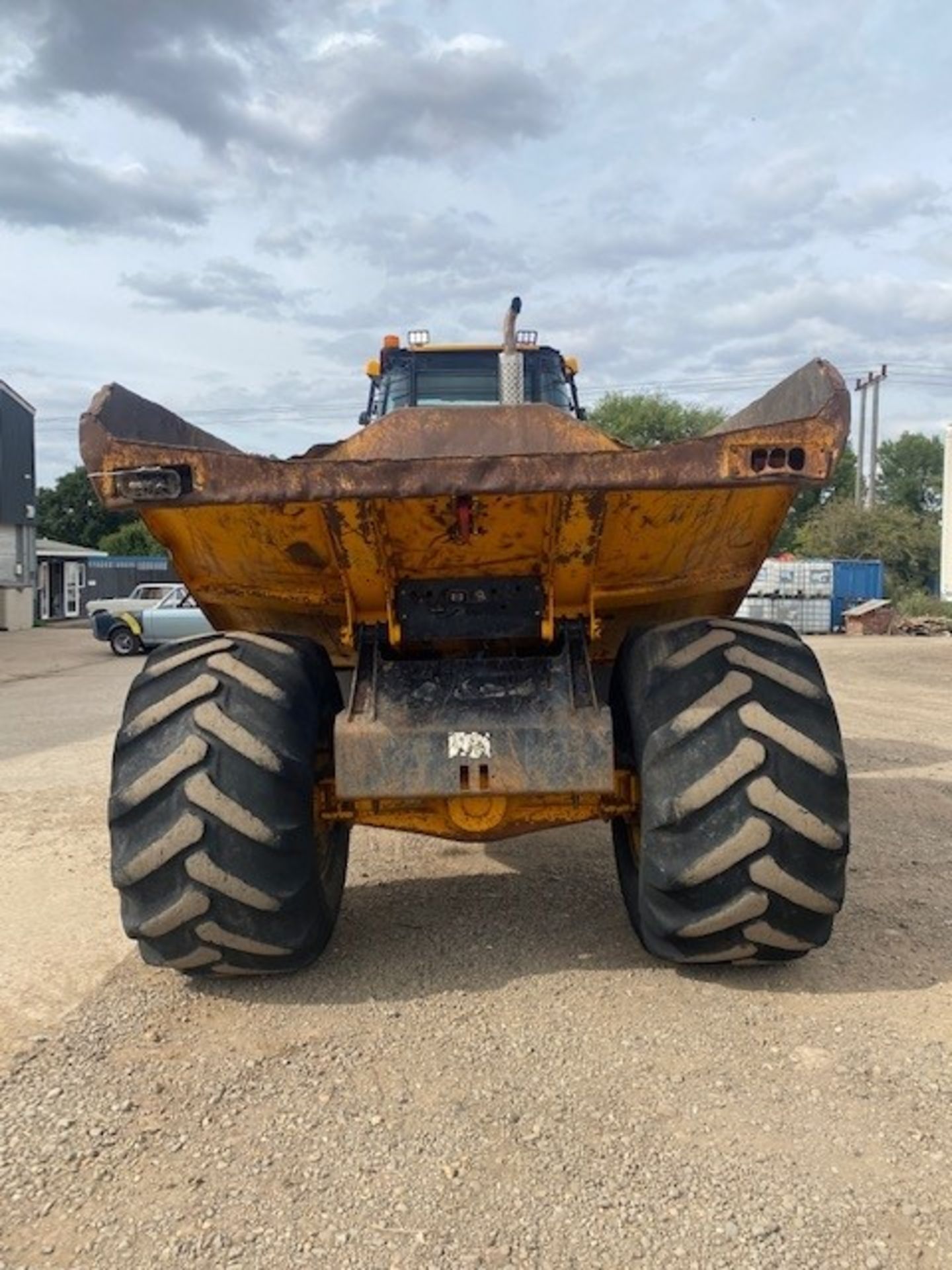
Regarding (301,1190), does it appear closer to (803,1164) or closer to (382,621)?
(803,1164)

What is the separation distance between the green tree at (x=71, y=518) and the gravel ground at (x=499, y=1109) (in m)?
69.0

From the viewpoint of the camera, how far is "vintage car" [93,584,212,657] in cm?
2298

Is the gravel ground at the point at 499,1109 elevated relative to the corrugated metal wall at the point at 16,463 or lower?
lower

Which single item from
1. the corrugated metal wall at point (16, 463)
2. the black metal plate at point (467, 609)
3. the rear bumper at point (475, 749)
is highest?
the corrugated metal wall at point (16, 463)

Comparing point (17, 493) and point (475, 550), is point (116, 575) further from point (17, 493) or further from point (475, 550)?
point (475, 550)

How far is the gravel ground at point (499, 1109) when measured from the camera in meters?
2.45

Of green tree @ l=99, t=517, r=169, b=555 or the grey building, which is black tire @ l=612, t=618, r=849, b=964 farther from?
green tree @ l=99, t=517, r=169, b=555

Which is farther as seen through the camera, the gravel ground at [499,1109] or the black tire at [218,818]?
the black tire at [218,818]

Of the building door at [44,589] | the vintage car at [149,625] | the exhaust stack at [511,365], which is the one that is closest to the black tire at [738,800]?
the exhaust stack at [511,365]

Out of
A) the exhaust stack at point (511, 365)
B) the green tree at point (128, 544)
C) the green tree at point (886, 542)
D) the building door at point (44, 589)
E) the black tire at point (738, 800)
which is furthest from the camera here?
the green tree at point (128, 544)

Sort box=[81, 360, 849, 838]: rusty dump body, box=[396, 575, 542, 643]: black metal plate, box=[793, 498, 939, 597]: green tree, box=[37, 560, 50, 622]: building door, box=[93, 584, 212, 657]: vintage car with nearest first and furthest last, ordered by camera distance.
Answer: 1. box=[81, 360, 849, 838]: rusty dump body
2. box=[396, 575, 542, 643]: black metal plate
3. box=[93, 584, 212, 657]: vintage car
4. box=[793, 498, 939, 597]: green tree
5. box=[37, 560, 50, 622]: building door

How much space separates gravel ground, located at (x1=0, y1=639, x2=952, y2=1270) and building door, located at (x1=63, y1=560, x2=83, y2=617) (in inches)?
1804

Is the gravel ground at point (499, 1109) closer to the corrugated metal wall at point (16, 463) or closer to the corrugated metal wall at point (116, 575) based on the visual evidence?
the corrugated metal wall at point (16, 463)

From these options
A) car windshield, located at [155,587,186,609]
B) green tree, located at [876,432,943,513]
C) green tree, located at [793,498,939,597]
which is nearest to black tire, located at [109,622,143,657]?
car windshield, located at [155,587,186,609]
